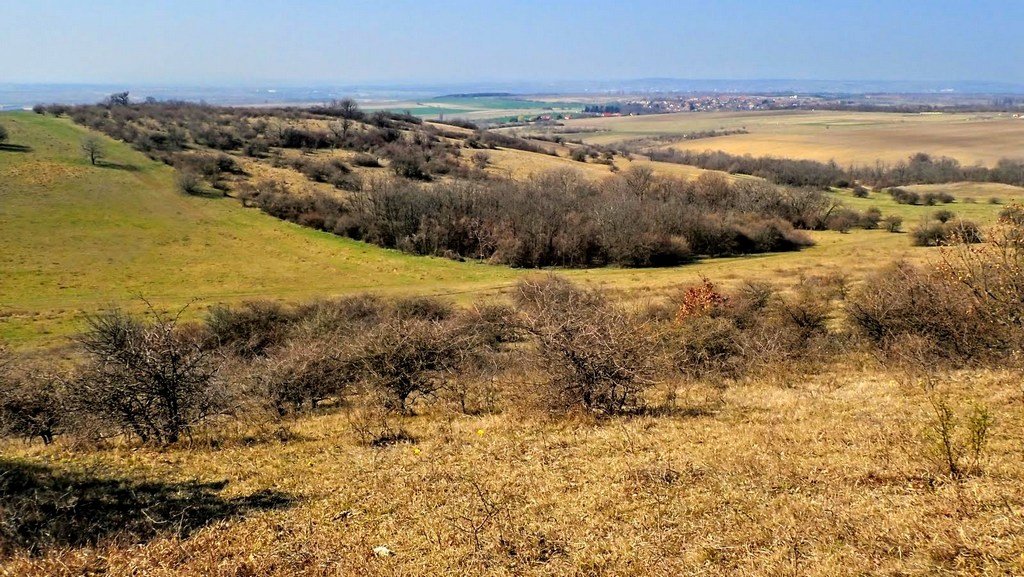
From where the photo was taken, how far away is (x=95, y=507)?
757cm

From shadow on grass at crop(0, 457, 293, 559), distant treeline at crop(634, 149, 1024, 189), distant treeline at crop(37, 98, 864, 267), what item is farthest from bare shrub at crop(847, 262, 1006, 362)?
distant treeline at crop(634, 149, 1024, 189)

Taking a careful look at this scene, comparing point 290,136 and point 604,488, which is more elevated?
point 290,136

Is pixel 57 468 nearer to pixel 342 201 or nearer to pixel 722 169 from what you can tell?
pixel 342 201

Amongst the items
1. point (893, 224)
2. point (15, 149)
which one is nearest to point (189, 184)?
point (15, 149)

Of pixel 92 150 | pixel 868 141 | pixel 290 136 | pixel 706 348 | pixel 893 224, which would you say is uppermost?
pixel 868 141

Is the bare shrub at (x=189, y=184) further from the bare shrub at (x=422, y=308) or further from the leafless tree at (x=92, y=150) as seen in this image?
the bare shrub at (x=422, y=308)

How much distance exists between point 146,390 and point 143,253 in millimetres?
35728

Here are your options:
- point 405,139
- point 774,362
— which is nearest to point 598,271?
point 774,362

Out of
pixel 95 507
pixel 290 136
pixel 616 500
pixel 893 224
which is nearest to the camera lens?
pixel 616 500

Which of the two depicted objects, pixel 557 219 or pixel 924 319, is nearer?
pixel 924 319

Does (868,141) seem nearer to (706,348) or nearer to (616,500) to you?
(706,348)

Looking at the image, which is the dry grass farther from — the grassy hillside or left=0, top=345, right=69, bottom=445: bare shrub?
the grassy hillside

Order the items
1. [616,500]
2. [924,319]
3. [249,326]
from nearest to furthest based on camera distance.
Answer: [616,500] → [924,319] → [249,326]

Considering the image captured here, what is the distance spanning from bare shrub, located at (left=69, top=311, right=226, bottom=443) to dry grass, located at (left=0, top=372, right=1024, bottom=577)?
0.87 m
